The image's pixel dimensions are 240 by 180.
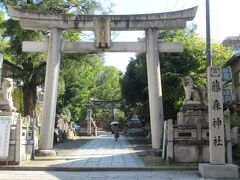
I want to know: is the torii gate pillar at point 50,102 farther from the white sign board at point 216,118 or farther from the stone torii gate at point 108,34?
the white sign board at point 216,118

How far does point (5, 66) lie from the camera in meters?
28.7

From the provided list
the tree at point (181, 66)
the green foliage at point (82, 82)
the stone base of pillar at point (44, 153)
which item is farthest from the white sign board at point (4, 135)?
the tree at point (181, 66)

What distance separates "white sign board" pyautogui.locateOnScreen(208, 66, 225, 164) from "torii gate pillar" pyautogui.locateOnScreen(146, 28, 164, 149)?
18.3 feet

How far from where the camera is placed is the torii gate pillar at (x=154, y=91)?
18.0m

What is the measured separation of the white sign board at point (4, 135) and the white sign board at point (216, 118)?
7376mm

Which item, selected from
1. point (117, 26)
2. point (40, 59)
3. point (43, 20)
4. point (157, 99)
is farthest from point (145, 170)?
point (40, 59)

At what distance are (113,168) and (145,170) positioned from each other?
115 cm

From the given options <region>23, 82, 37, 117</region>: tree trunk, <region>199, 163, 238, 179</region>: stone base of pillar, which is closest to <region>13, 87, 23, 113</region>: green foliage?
<region>23, 82, 37, 117</region>: tree trunk

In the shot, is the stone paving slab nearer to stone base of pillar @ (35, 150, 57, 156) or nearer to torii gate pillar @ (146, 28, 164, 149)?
stone base of pillar @ (35, 150, 57, 156)

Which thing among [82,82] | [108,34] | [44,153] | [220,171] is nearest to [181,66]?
[108,34]

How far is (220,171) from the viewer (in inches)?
470

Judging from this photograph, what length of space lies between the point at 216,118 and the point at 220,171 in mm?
1662

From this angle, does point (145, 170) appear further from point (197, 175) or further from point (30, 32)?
point (30, 32)

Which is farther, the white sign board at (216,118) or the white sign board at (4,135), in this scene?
the white sign board at (4,135)
